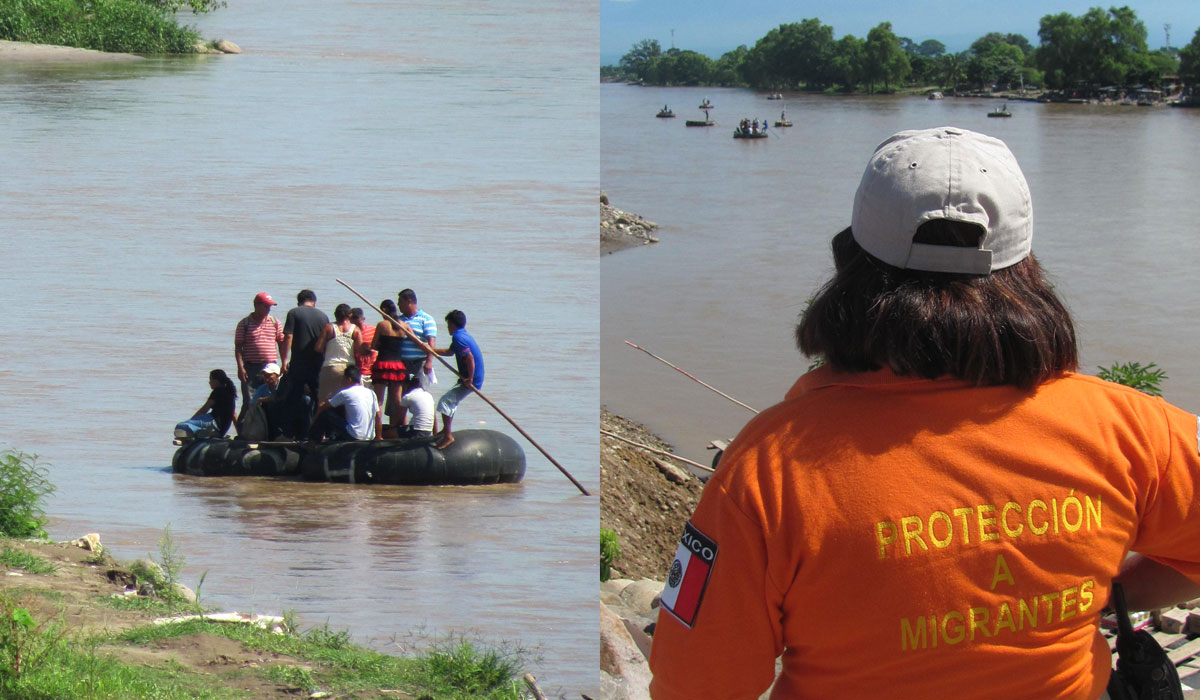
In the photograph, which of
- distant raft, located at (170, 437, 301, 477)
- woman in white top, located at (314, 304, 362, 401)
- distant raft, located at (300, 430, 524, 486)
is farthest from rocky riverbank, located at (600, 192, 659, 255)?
woman in white top, located at (314, 304, 362, 401)

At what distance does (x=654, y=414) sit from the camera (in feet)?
44.8

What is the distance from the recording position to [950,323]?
1.08m

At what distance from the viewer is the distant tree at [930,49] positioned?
6406 centimetres

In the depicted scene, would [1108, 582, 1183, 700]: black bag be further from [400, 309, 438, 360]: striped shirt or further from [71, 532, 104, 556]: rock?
[400, 309, 438, 360]: striped shirt

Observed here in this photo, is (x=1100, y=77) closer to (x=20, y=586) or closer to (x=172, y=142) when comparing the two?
(x=172, y=142)

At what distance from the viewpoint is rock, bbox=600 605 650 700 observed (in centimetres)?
368

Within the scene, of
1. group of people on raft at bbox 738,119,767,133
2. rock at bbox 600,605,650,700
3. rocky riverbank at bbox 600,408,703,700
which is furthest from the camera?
group of people on raft at bbox 738,119,767,133

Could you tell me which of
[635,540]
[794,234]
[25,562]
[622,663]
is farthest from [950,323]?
[794,234]

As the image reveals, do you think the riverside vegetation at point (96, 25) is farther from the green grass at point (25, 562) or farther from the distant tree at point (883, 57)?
the green grass at point (25, 562)

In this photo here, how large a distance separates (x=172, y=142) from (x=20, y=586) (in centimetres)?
2399

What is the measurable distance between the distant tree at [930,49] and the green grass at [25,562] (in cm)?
6325

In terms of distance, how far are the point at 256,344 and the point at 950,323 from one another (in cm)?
792

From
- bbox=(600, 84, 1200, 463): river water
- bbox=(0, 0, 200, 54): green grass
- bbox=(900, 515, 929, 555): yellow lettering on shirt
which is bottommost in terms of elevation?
bbox=(600, 84, 1200, 463): river water

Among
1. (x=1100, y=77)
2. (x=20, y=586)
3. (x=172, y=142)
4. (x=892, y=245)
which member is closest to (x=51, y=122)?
(x=172, y=142)
